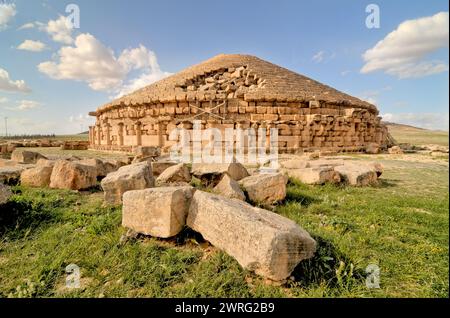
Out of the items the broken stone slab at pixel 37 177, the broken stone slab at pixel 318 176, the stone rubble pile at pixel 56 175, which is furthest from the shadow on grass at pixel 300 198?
the broken stone slab at pixel 37 177

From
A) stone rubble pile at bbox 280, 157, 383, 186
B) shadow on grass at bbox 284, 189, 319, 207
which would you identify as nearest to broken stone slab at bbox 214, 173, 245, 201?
shadow on grass at bbox 284, 189, 319, 207

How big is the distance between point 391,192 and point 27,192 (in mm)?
7026

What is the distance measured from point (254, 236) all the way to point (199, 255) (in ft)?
2.35

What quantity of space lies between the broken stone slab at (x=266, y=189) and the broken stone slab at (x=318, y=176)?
1.60 metres

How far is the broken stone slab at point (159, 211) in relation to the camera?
2643 millimetres

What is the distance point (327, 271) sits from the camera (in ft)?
7.12

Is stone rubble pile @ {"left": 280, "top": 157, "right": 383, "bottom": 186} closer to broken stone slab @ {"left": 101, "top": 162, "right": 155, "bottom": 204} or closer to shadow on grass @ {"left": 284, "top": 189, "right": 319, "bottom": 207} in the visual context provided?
shadow on grass @ {"left": 284, "top": 189, "right": 319, "bottom": 207}

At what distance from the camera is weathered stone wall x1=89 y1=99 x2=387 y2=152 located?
13781mm

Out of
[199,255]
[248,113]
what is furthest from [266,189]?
[248,113]

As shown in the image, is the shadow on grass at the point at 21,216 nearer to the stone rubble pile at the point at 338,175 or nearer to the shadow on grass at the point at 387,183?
the stone rubble pile at the point at 338,175

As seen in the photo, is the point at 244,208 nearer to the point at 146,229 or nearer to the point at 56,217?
the point at 146,229

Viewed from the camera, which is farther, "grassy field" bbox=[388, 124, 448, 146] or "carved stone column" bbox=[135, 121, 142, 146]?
"grassy field" bbox=[388, 124, 448, 146]

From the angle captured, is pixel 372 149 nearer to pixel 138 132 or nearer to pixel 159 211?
pixel 138 132
